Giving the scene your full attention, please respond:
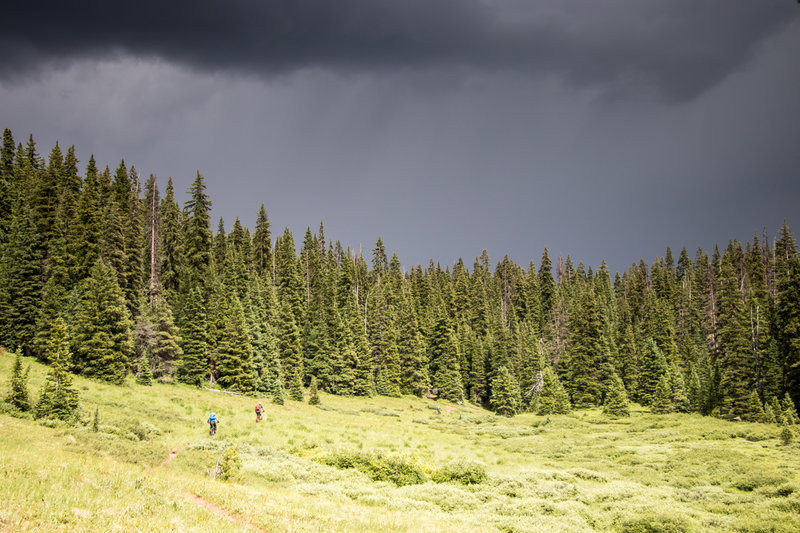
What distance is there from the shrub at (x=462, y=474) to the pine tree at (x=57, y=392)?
21548 mm

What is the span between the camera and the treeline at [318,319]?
49.8 metres

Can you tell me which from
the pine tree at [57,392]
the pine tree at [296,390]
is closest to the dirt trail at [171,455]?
the pine tree at [57,392]

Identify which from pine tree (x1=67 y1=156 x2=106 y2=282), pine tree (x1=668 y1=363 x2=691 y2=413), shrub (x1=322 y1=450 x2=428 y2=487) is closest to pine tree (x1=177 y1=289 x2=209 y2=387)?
pine tree (x1=67 y1=156 x2=106 y2=282)

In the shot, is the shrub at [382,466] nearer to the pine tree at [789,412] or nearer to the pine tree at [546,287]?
the pine tree at [789,412]

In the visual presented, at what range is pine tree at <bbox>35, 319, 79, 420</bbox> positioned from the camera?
25.2 meters

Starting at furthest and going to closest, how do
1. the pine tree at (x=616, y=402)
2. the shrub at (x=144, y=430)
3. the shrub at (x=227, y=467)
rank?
the pine tree at (x=616, y=402) → the shrub at (x=144, y=430) → the shrub at (x=227, y=467)

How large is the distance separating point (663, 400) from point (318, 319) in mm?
55228

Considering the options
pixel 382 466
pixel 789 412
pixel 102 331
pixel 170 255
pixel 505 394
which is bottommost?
pixel 505 394

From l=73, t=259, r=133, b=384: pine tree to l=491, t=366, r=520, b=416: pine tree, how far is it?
56.3 metres

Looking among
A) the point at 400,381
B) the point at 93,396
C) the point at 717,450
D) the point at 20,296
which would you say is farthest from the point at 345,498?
the point at 400,381

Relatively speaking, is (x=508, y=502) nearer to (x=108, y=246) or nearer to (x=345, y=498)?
(x=345, y=498)

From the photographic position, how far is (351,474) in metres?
25.2

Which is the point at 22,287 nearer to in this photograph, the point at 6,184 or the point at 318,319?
the point at 6,184

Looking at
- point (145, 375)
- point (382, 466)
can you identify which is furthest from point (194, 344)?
point (382, 466)
